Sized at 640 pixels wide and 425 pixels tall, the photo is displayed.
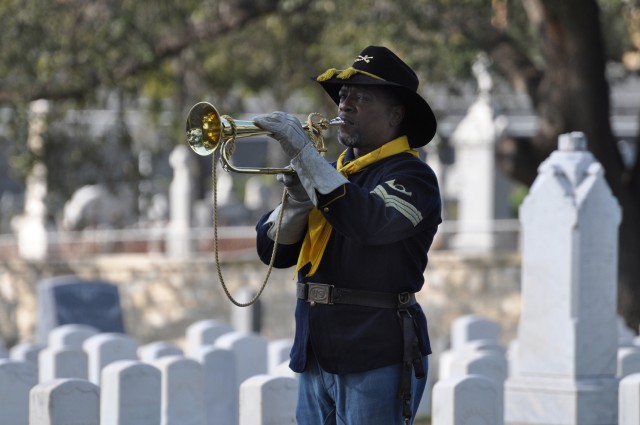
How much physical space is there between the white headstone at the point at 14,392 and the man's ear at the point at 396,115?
294 cm

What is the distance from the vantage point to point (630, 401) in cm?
704

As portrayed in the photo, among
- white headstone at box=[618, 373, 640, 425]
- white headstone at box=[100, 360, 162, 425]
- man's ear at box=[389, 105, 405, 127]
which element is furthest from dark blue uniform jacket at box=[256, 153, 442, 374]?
white headstone at box=[618, 373, 640, 425]

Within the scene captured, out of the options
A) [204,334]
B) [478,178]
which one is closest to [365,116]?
[204,334]

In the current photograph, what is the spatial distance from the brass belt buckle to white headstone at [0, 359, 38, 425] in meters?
2.67

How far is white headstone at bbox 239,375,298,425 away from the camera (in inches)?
262

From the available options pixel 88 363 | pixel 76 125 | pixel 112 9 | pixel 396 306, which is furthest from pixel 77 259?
pixel 396 306

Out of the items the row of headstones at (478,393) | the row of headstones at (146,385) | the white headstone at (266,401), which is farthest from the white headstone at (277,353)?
the white headstone at (266,401)

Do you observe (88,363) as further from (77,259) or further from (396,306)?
(77,259)

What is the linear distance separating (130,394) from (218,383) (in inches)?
57.4

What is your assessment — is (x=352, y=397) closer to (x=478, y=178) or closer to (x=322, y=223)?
(x=322, y=223)

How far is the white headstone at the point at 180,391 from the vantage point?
7.55 m

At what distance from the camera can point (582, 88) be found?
13.1 meters

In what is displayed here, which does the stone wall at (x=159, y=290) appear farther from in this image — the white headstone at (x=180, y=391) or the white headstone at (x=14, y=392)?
the white headstone at (x=14, y=392)

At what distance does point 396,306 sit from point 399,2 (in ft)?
28.8
